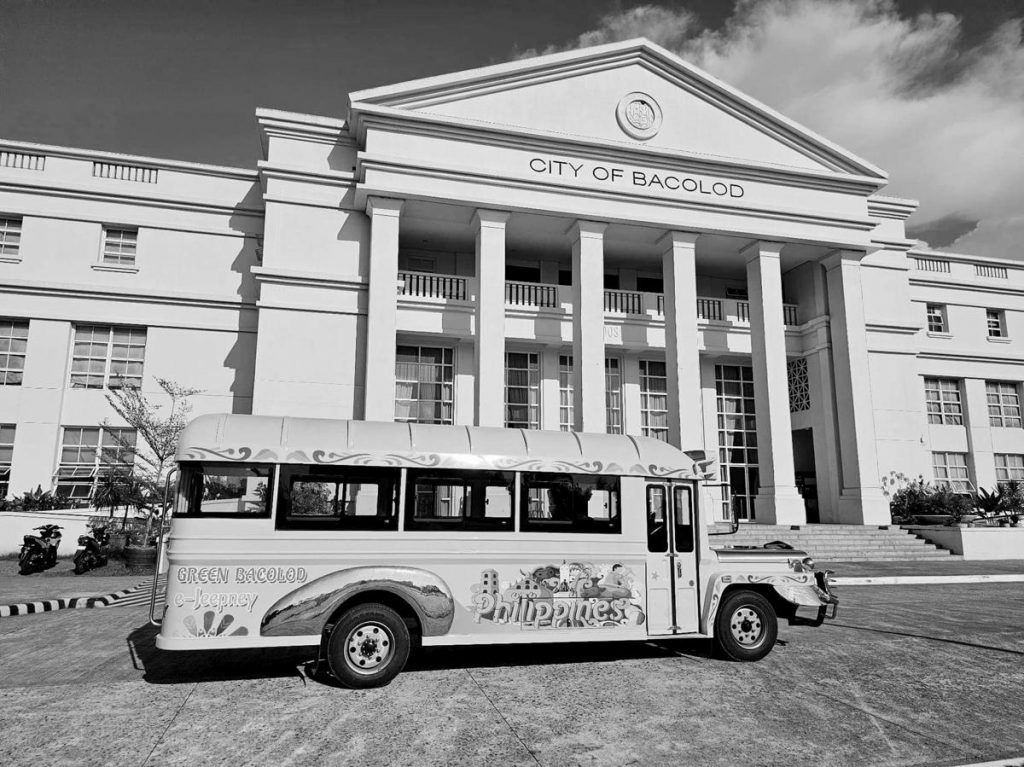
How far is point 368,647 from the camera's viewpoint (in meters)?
6.78

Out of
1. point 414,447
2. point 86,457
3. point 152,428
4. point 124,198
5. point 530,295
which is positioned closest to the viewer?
point 414,447

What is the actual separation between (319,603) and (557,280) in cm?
1897

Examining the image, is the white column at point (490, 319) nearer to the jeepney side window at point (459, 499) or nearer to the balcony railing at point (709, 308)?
the balcony railing at point (709, 308)

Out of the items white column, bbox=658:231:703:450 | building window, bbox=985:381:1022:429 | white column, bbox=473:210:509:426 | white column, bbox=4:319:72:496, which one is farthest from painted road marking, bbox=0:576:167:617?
building window, bbox=985:381:1022:429

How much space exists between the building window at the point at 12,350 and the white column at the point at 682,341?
63.6ft

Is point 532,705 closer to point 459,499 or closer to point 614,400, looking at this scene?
point 459,499

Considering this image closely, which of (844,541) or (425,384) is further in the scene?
(425,384)

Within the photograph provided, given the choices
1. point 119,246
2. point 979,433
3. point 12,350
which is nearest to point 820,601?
point 119,246

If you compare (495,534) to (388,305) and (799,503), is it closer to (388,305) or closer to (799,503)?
→ (388,305)

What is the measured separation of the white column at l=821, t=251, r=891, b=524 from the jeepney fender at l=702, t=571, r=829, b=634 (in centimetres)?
1529

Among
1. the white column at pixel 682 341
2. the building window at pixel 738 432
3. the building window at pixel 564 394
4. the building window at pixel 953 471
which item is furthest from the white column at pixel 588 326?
the building window at pixel 953 471

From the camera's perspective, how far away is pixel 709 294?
26062mm

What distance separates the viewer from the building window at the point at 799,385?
2475cm

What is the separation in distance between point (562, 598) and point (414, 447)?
232 cm
